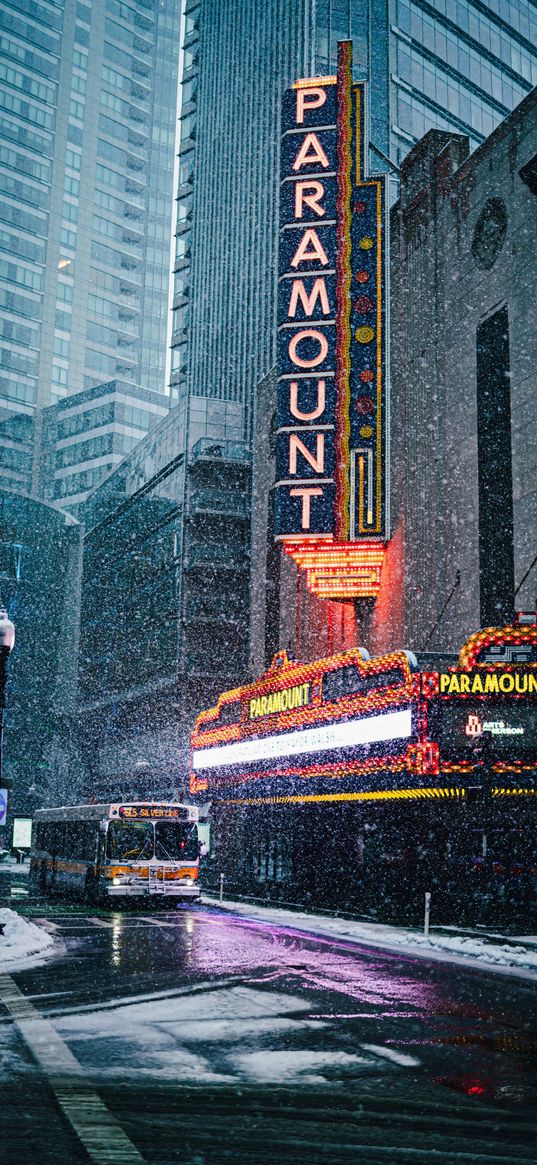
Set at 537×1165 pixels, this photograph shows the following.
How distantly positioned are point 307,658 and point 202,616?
23420mm

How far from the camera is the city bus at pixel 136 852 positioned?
2931cm

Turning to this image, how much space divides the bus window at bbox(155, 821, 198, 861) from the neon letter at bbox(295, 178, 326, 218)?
58.5 ft

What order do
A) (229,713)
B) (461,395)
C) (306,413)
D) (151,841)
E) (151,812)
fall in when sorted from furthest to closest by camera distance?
(229,713) → (306,413) → (461,395) → (151,812) → (151,841)

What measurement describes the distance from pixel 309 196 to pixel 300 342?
4.43m

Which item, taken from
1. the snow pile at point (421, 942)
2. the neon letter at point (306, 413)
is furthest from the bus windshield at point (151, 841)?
the neon letter at point (306, 413)

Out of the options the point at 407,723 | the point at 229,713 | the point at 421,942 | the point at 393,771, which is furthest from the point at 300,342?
the point at 421,942

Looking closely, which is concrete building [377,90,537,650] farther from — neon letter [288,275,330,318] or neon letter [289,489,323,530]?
neon letter [288,275,330,318]

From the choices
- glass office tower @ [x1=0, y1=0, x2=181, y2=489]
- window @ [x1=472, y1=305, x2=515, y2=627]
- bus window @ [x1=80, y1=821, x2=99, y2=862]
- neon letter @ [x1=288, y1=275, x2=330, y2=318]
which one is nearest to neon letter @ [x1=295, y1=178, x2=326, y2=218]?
neon letter @ [x1=288, y1=275, x2=330, y2=318]

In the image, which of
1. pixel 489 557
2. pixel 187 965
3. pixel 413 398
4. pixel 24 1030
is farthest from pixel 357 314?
pixel 24 1030

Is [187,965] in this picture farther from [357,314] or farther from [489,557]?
[357,314]

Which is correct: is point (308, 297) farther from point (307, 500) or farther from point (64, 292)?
point (64, 292)

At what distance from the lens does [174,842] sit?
99.2 ft

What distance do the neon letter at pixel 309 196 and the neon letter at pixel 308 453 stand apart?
266 inches

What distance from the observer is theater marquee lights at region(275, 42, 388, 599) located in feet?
103
